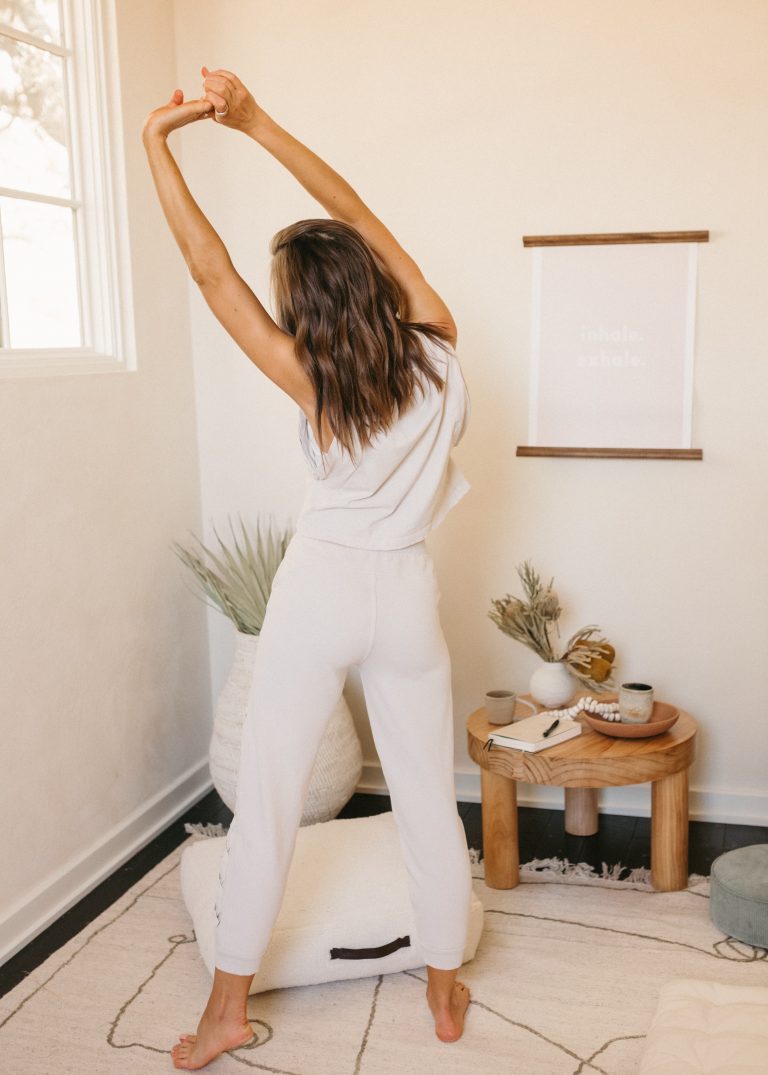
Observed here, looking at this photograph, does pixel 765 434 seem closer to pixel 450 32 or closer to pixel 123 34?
pixel 450 32

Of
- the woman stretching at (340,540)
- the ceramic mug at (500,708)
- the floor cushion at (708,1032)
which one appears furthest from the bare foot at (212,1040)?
the ceramic mug at (500,708)

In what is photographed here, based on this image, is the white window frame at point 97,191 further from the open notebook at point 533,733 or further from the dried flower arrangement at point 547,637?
the open notebook at point 533,733

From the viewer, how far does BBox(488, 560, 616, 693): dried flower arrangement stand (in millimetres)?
2979

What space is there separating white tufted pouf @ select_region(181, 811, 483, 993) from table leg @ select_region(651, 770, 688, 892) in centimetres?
57

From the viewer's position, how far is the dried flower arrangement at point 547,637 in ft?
9.77

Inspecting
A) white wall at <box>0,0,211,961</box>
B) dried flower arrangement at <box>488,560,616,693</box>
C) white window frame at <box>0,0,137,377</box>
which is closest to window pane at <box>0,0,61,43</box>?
white window frame at <box>0,0,137,377</box>

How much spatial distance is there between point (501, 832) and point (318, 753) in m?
0.55

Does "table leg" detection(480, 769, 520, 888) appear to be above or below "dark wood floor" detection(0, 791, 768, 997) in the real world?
above

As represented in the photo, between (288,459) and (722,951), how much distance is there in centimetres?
189

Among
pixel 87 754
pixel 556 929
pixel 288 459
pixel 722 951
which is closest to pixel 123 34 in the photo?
pixel 288 459

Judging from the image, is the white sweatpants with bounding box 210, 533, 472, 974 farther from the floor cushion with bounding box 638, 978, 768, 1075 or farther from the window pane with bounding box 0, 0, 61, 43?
the window pane with bounding box 0, 0, 61, 43

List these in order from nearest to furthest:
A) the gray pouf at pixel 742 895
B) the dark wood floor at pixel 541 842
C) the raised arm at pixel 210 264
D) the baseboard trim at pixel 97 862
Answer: the raised arm at pixel 210 264
the gray pouf at pixel 742 895
the baseboard trim at pixel 97 862
the dark wood floor at pixel 541 842

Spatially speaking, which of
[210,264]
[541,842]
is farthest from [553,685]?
[210,264]

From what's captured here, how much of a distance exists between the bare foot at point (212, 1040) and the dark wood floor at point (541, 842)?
666mm
